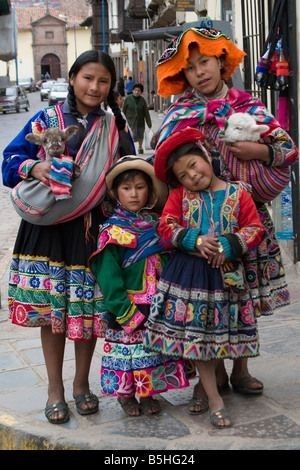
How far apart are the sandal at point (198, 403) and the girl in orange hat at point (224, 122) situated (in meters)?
0.51

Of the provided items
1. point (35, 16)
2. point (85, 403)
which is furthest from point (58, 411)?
point (35, 16)

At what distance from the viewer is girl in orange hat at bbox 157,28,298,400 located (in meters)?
3.58

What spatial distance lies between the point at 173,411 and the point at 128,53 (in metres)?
41.6

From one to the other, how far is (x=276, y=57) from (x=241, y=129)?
10.6 ft

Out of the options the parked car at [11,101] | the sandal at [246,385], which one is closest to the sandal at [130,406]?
the sandal at [246,385]

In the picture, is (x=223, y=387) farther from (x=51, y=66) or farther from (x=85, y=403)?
(x=51, y=66)

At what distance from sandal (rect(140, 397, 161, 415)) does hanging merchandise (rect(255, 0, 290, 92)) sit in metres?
3.36

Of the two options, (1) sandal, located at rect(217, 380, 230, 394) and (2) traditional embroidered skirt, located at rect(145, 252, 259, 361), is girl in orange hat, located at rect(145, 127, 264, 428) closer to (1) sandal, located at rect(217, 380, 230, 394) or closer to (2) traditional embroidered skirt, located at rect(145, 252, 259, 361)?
(2) traditional embroidered skirt, located at rect(145, 252, 259, 361)

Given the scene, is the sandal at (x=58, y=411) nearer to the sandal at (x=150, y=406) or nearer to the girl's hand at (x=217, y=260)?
the sandal at (x=150, y=406)

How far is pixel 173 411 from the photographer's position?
3912 millimetres

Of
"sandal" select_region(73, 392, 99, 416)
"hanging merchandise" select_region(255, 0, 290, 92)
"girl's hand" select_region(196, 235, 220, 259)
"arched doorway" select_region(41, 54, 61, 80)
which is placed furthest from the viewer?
"arched doorway" select_region(41, 54, 61, 80)

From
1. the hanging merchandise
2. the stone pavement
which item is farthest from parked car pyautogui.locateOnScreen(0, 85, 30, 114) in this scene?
the stone pavement

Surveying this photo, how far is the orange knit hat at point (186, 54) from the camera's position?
357cm

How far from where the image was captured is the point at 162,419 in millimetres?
3818
